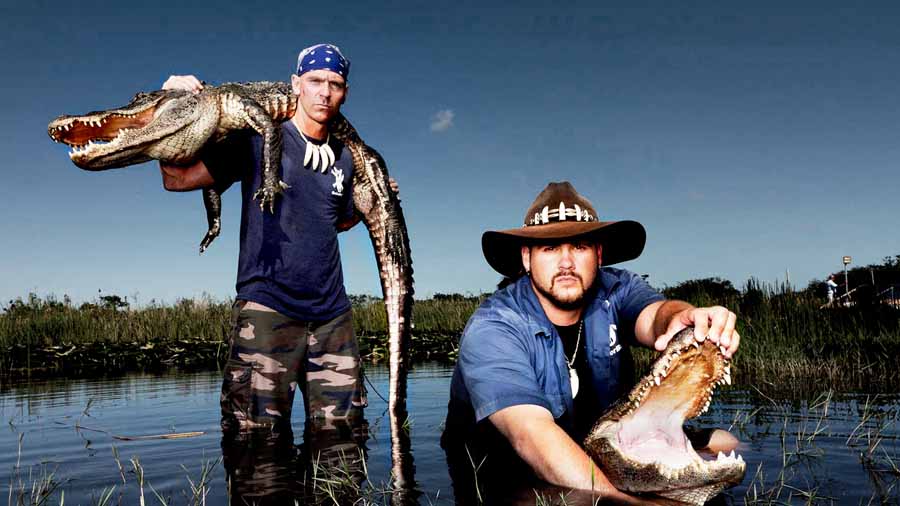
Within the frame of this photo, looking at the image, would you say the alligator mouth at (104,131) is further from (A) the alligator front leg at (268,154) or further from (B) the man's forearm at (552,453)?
(B) the man's forearm at (552,453)

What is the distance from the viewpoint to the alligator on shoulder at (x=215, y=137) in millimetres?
4125

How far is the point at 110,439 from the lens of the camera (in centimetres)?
516

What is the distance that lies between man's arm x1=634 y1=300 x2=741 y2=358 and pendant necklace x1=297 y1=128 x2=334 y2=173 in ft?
7.53

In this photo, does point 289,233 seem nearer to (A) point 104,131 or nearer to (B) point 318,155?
(B) point 318,155

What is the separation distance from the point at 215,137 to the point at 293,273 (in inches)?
42.3

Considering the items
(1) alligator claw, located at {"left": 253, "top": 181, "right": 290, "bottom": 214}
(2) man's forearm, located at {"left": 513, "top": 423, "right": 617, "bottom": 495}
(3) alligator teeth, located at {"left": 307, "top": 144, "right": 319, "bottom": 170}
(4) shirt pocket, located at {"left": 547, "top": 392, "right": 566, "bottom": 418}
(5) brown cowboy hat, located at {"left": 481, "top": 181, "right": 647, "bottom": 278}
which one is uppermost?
(3) alligator teeth, located at {"left": 307, "top": 144, "right": 319, "bottom": 170}

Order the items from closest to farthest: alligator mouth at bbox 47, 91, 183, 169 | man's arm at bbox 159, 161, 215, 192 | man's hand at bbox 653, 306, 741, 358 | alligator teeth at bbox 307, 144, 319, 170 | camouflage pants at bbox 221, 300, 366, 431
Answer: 1. man's hand at bbox 653, 306, 741, 358
2. alligator mouth at bbox 47, 91, 183, 169
3. camouflage pants at bbox 221, 300, 366, 431
4. man's arm at bbox 159, 161, 215, 192
5. alligator teeth at bbox 307, 144, 319, 170

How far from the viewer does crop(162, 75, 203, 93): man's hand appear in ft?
14.8

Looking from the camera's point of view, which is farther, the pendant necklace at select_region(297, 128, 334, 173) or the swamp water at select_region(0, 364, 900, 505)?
the pendant necklace at select_region(297, 128, 334, 173)

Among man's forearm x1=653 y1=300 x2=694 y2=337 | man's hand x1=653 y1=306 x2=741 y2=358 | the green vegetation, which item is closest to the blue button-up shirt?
man's forearm x1=653 y1=300 x2=694 y2=337

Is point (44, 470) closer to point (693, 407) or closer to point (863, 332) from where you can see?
point (693, 407)

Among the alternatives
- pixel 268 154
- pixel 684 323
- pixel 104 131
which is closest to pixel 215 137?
pixel 268 154

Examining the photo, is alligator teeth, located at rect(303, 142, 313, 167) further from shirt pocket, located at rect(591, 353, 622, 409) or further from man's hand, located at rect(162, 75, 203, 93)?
shirt pocket, located at rect(591, 353, 622, 409)

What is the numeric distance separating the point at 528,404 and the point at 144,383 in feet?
25.0
